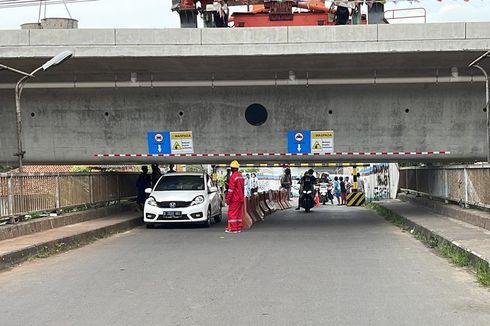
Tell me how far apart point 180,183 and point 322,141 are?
451 cm

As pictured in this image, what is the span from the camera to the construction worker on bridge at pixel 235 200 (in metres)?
15.5

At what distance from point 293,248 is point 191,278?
155 inches

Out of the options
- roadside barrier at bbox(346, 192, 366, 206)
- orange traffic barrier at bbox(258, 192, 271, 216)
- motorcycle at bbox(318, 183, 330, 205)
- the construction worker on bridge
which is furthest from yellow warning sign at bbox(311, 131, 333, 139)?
motorcycle at bbox(318, 183, 330, 205)

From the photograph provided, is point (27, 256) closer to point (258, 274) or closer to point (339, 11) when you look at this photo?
point (258, 274)

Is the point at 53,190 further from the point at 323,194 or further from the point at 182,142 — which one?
the point at 323,194

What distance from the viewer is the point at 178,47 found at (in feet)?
49.9

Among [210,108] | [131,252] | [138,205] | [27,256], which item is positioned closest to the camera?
[27,256]

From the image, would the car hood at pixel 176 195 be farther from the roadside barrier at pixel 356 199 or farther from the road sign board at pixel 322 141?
the roadside barrier at pixel 356 199

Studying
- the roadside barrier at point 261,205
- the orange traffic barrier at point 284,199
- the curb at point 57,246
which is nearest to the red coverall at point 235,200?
the roadside barrier at point 261,205

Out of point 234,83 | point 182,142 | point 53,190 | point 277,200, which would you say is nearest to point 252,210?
point 182,142

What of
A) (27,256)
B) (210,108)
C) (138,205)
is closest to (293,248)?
(27,256)

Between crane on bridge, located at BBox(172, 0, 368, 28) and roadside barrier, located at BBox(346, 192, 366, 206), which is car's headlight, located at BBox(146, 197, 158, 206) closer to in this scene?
crane on bridge, located at BBox(172, 0, 368, 28)

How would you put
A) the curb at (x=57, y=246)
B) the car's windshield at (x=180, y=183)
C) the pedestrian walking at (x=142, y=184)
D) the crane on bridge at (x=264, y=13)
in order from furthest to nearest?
1. the pedestrian walking at (x=142, y=184)
2. the crane on bridge at (x=264, y=13)
3. the car's windshield at (x=180, y=183)
4. the curb at (x=57, y=246)

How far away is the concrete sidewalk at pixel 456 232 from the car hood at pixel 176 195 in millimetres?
5993
